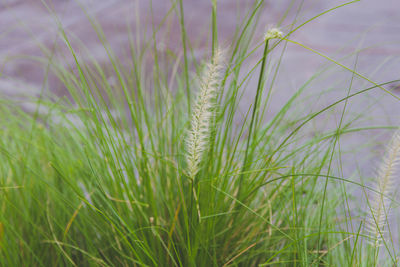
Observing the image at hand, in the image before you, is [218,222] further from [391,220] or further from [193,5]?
[193,5]

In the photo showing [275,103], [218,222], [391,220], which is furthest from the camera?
[275,103]

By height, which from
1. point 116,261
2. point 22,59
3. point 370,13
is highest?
point 370,13

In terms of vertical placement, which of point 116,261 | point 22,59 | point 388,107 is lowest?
point 116,261

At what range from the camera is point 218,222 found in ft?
2.13

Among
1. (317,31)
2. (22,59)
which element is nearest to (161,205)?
(317,31)

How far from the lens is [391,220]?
1.00 metres

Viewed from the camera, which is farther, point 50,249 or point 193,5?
point 193,5

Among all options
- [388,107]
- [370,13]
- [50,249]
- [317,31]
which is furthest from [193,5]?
[50,249]

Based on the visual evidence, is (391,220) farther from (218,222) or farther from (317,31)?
(317,31)

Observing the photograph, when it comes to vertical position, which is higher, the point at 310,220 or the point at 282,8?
the point at 282,8

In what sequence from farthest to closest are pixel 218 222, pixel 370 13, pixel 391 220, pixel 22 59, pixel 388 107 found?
pixel 22 59
pixel 370 13
pixel 388 107
pixel 391 220
pixel 218 222

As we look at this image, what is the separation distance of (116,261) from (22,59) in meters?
1.33

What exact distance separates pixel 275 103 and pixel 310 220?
2.14 feet

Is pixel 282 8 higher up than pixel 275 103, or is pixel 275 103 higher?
pixel 282 8
